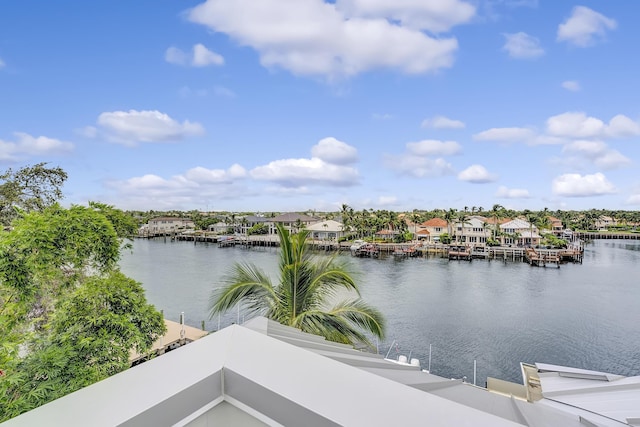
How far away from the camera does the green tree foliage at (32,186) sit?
8.46 m

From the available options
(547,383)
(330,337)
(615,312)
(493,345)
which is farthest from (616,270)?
(330,337)

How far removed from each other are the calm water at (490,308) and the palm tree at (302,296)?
2.72 m

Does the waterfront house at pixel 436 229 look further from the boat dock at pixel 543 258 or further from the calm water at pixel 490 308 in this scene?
the calm water at pixel 490 308

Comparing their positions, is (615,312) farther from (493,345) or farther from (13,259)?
(13,259)

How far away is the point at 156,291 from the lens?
21094mm

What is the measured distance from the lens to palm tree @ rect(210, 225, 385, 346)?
3.75 m

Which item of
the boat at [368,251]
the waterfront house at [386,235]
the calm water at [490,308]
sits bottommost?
the calm water at [490,308]

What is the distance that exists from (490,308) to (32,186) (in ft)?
70.3

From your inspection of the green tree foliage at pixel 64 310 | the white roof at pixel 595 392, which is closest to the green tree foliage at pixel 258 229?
the white roof at pixel 595 392

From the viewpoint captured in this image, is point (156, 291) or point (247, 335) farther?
point (156, 291)

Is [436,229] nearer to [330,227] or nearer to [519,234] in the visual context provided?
[519,234]

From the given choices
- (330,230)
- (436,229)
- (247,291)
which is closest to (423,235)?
(436,229)

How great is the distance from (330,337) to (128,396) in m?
3.08

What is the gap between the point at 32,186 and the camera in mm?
8945
